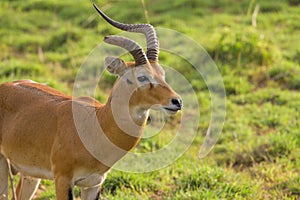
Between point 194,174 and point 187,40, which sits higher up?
point 194,174

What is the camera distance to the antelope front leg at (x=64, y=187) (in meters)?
4.96

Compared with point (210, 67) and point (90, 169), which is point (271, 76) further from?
point (90, 169)

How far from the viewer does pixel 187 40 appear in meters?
11.1

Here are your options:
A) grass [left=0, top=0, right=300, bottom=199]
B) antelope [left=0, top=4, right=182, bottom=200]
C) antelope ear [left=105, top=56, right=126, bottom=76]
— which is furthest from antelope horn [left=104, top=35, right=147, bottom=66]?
grass [left=0, top=0, right=300, bottom=199]

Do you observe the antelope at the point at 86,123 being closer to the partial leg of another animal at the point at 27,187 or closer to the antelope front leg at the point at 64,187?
the antelope front leg at the point at 64,187

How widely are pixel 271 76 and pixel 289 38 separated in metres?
1.62

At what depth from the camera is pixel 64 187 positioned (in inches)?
195

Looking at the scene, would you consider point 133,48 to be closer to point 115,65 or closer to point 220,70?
point 115,65

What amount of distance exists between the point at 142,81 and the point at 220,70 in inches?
205

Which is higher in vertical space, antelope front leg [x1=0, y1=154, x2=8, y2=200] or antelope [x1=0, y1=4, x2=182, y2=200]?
antelope [x1=0, y1=4, x2=182, y2=200]

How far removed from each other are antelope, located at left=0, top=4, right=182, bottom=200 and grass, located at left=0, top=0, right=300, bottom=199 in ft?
3.64

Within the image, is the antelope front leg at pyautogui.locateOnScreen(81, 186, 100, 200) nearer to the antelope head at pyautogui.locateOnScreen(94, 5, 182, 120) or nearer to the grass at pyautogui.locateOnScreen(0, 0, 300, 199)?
the grass at pyautogui.locateOnScreen(0, 0, 300, 199)

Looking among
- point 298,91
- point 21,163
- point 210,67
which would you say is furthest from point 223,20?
point 21,163

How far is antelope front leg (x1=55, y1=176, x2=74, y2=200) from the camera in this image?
16.3ft
